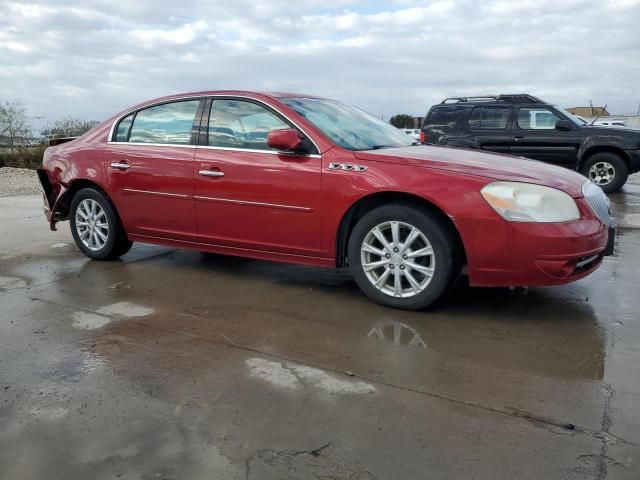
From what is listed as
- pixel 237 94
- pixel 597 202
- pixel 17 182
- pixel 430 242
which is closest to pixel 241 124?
pixel 237 94

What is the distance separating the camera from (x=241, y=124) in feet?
15.2

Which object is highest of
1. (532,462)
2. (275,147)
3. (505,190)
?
(275,147)

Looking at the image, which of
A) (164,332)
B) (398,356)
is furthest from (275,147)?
(398,356)

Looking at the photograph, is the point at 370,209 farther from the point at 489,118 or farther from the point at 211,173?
the point at 489,118

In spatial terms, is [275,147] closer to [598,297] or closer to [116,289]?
[116,289]

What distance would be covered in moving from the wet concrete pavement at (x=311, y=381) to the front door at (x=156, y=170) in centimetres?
55

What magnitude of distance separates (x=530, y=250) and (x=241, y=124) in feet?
7.94

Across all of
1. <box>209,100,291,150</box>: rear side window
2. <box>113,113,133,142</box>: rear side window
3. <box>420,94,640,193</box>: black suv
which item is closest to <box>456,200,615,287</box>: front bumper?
<box>209,100,291,150</box>: rear side window

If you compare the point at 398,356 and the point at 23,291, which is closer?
the point at 398,356

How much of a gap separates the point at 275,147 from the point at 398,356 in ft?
5.88

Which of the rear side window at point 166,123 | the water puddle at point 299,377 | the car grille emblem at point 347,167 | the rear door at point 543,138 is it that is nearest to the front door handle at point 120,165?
the rear side window at point 166,123

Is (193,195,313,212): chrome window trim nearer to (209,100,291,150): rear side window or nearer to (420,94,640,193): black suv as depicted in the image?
(209,100,291,150): rear side window

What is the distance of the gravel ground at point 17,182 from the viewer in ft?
39.0

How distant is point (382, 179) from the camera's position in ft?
13.0
